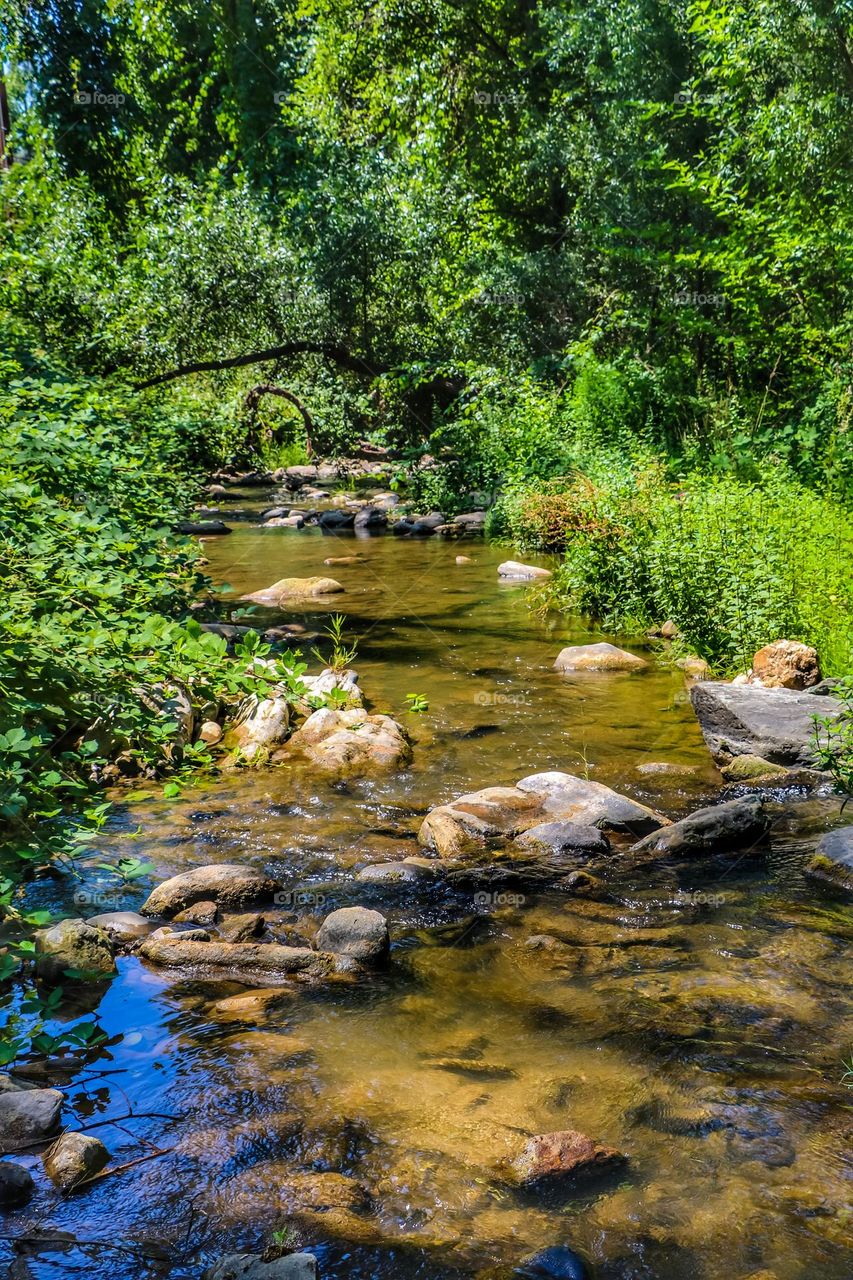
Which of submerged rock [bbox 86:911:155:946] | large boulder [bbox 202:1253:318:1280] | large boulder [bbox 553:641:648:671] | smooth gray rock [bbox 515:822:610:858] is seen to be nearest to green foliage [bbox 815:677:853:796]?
smooth gray rock [bbox 515:822:610:858]

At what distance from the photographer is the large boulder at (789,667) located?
7668 mm

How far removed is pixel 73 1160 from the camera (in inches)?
117

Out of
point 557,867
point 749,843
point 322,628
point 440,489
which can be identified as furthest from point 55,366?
point 440,489

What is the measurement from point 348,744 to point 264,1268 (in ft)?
15.6

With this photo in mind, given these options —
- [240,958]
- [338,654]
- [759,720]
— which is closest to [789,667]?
[759,720]

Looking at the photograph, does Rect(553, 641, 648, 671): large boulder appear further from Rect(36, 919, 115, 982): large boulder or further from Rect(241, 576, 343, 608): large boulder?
Rect(36, 919, 115, 982): large boulder

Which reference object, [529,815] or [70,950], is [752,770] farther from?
[70,950]

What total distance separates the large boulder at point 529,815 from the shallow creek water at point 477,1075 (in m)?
0.27

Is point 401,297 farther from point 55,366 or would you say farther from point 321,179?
point 55,366

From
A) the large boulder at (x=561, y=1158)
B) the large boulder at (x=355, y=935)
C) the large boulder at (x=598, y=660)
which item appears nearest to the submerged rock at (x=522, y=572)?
the large boulder at (x=598, y=660)

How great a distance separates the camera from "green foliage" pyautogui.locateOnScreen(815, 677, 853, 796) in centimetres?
614

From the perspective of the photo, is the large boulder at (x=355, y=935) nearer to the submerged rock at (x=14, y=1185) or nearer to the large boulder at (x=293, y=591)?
the submerged rock at (x=14, y=1185)

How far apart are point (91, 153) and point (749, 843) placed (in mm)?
18545

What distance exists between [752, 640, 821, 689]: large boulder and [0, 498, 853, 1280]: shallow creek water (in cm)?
160
